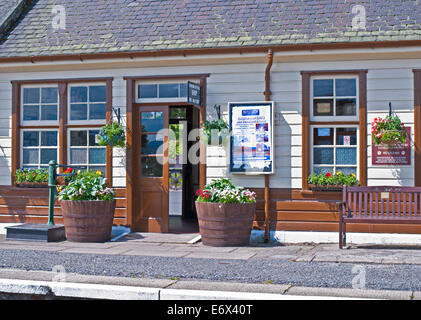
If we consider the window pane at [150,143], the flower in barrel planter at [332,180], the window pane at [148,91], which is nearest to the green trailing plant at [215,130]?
the window pane at [150,143]

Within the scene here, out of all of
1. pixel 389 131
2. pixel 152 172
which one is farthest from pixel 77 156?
pixel 389 131

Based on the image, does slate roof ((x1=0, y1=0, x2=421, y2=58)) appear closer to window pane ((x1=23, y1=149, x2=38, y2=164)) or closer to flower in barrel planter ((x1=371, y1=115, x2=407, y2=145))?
flower in barrel planter ((x1=371, y1=115, x2=407, y2=145))

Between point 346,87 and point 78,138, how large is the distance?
15.6ft

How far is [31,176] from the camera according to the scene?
1034 centimetres

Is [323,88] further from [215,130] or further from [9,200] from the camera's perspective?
[9,200]

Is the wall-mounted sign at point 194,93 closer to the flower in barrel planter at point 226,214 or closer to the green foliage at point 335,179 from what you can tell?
the flower in barrel planter at point 226,214

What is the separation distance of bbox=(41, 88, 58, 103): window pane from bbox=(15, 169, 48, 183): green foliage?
128cm

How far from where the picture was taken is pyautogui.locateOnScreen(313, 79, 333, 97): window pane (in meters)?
9.47

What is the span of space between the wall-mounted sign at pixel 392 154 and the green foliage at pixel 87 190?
4265mm

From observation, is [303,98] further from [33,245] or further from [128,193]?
[33,245]

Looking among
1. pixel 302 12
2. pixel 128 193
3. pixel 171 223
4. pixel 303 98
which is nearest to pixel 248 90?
pixel 303 98

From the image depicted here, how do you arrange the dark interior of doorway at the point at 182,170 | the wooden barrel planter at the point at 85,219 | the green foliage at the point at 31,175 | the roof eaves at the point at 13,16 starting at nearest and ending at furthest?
the wooden barrel planter at the point at 85,219 < the green foliage at the point at 31,175 < the roof eaves at the point at 13,16 < the dark interior of doorway at the point at 182,170

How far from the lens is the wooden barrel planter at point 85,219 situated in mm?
9195

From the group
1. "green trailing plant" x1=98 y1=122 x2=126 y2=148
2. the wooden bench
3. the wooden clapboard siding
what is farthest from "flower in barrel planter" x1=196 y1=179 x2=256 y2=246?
the wooden clapboard siding
